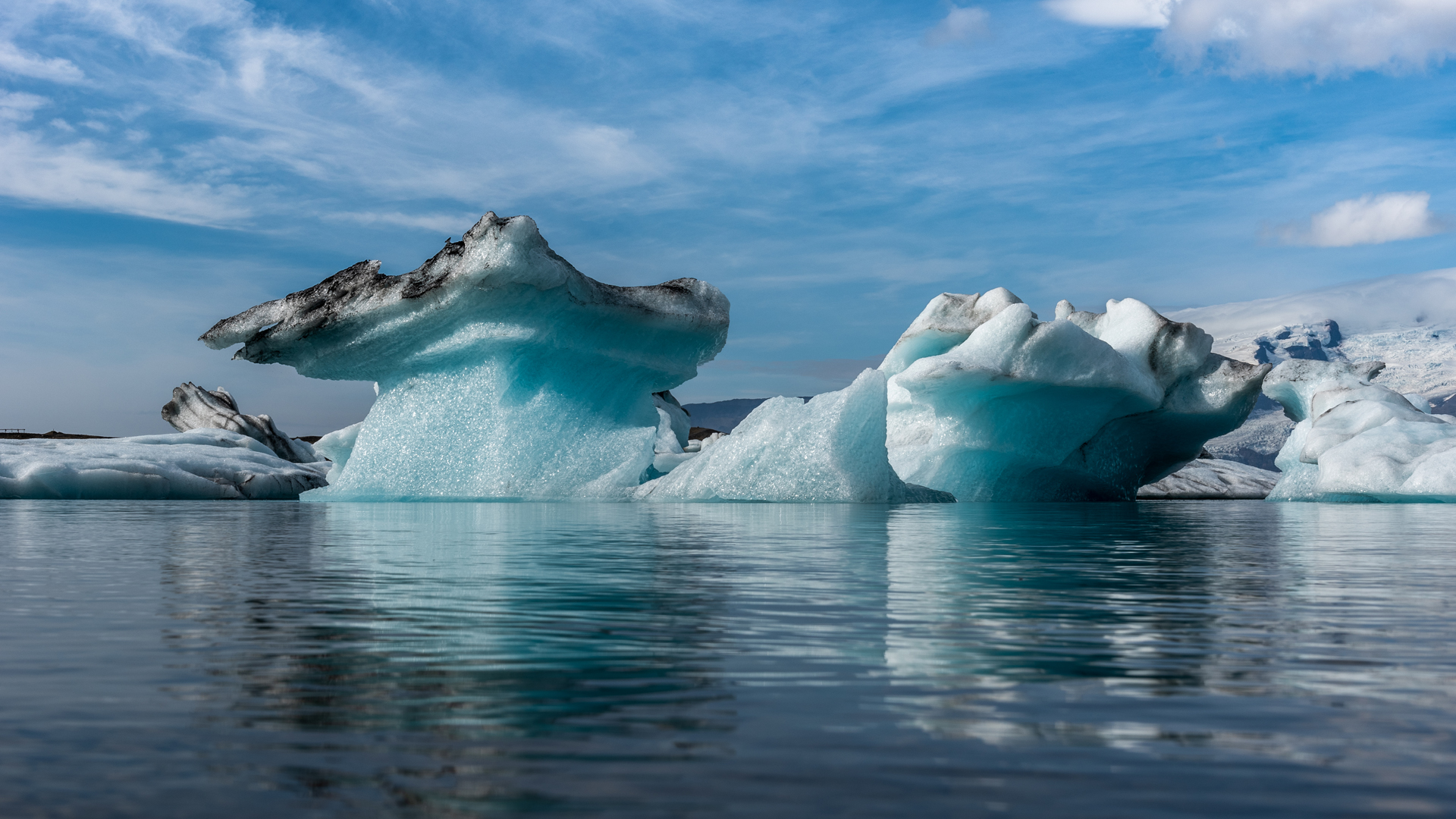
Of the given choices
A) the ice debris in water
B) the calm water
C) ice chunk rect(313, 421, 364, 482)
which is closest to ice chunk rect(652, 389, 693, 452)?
ice chunk rect(313, 421, 364, 482)

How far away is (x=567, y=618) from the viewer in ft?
9.73

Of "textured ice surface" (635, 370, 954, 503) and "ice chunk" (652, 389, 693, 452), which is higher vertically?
"ice chunk" (652, 389, 693, 452)

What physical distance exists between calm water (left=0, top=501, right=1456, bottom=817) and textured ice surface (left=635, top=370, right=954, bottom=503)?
340 inches

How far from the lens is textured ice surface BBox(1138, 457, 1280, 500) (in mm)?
31141

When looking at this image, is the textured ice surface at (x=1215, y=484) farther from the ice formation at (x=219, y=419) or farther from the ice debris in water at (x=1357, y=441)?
the ice formation at (x=219, y=419)

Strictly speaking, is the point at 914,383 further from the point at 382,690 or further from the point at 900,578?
the point at 382,690

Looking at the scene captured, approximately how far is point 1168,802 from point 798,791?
16.5 inches

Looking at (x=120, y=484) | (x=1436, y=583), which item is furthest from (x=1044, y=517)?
(x=120, y=484)

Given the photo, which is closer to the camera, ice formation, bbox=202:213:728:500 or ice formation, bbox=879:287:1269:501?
ice formation, bbox=202:213:728:500

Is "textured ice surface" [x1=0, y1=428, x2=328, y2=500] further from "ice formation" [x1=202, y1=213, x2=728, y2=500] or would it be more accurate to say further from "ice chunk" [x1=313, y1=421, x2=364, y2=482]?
"ice formation" [x1=202, y1=213, x2=728, y2=500]

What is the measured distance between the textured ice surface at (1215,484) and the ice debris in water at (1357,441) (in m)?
6.32

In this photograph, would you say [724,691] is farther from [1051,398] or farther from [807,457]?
[1051,398]

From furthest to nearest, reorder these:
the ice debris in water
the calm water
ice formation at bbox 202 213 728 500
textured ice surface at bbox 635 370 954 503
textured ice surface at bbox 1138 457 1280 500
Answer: textured ice surface at bbox 1138 457 1280 500 < the ice debris in water < ice formation at bbox 202 213 728 500 < textured ice surface at bbox 635 370 954 503 < the calm water

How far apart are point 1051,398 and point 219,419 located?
75.9 feet
